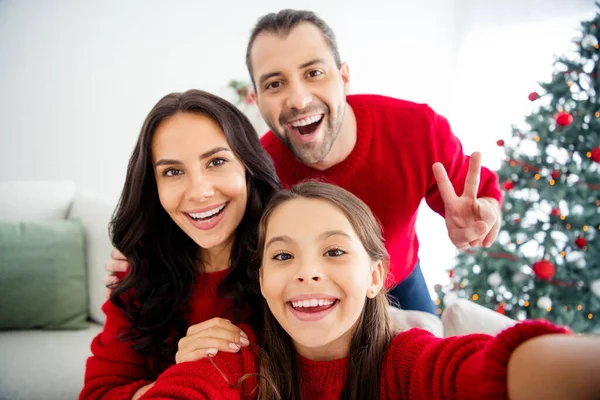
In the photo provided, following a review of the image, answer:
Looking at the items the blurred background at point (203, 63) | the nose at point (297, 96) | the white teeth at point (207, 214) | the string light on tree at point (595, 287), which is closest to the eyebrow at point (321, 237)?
the white teeth at point (207, 214)

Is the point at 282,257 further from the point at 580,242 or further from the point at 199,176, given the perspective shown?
the point at 580,242

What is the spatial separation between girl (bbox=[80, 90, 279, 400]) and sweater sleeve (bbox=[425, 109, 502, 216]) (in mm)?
732

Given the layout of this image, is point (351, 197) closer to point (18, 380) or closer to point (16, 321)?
point (18, 380)

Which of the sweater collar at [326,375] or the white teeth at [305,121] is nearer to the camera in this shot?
the sweater collar at [326,375]

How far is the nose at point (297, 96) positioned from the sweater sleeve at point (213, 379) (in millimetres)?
828

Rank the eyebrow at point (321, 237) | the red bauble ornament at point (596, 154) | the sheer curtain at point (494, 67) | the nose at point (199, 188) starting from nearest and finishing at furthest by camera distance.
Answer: the eyebrow at point (321, 237), the nose at point (199, 188), the red bauble ornament at point (596, 154), the sheer curtain at point (494, 67)

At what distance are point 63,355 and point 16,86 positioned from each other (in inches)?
75.9

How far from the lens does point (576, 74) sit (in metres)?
2.41

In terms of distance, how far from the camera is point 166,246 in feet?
4.64

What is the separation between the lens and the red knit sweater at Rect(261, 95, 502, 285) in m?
1.66

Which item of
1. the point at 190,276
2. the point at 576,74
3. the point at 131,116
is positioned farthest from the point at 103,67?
the point at 576,74

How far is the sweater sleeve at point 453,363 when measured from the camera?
69cm

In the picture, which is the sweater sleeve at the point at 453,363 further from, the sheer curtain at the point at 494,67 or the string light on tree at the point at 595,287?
the sheer curtain at the point at 494,67

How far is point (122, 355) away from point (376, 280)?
2.62ft
